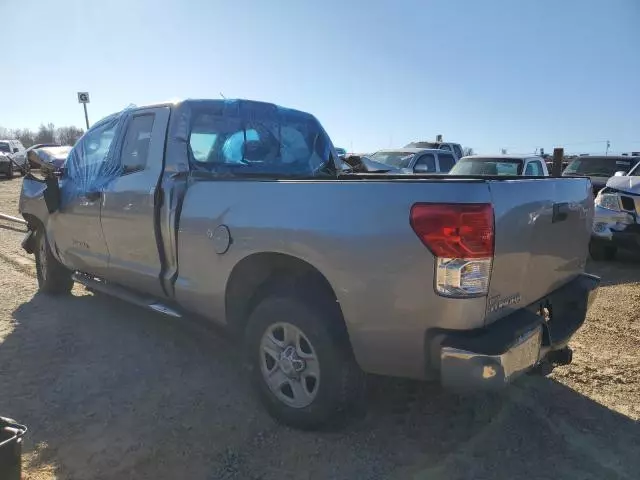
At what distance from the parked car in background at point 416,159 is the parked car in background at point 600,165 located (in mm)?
2988

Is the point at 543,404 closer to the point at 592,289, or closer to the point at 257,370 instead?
the point at 592,289

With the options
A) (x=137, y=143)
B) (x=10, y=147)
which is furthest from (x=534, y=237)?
(x=10, y=147)

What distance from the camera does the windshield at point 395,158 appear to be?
41.0 feet

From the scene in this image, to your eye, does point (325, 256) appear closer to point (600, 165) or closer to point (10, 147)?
point (600, 165)

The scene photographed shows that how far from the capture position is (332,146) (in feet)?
16.3

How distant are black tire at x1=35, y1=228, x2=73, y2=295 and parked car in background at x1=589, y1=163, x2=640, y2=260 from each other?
6.73 meters

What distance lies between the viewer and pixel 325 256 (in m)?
2.61

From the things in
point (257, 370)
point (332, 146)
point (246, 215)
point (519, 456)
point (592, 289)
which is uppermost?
point (332, 146)

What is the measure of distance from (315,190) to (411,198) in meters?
0.56

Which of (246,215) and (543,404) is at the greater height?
(246,215)

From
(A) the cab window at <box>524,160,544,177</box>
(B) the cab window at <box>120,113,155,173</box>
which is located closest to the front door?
(B) the cab window at <box>120,113,155,173</box>

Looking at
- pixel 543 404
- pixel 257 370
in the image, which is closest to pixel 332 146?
pixel 257 370

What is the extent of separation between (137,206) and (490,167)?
27.9 feet

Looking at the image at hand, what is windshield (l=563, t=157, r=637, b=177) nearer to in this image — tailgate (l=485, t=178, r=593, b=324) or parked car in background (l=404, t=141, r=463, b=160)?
parked car in background (l=404, t=141, r=463, b=160)
